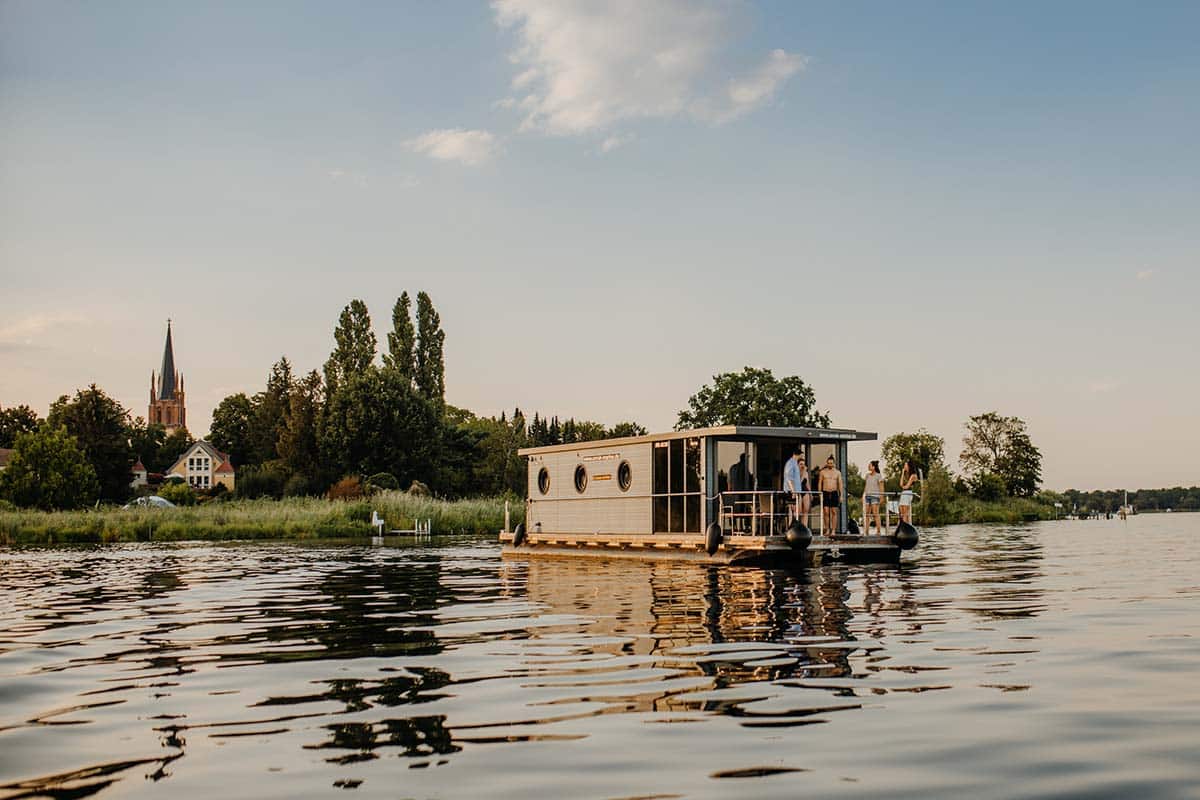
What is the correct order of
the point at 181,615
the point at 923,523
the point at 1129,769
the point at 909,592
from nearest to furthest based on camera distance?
the point at 1129,769, the point at 181,615, the point at 909,592, the point at 923,523

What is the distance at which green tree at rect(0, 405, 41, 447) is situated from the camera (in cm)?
10806

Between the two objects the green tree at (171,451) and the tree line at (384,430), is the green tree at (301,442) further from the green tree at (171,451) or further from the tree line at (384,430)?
the green tree at (171,451)

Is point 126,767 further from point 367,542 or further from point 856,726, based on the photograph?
point 367,542

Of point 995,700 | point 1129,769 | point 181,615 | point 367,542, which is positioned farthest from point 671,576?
point 367,542

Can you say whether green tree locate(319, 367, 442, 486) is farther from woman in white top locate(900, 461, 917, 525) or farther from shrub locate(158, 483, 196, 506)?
woman in white top locate(900, 461, 917, 525)

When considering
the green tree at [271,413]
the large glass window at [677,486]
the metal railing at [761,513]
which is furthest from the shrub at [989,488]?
the metal railing at [761,513]

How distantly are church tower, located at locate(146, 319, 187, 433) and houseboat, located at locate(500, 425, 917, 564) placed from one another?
17139 centimetres

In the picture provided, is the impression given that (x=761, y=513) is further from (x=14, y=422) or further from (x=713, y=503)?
(x=14, y=422)

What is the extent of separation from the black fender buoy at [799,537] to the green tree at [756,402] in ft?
157

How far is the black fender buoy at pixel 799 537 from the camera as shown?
2200cm

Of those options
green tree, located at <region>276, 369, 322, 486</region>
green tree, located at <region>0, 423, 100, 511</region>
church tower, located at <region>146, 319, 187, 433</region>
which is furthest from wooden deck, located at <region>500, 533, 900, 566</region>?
church tower, located at <region>146, 319, 187, 433</region>

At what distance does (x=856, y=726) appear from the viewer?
630cm

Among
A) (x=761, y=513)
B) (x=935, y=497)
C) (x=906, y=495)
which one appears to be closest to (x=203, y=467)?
(x=935, y=497)

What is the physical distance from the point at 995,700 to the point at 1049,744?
1.26 metres
